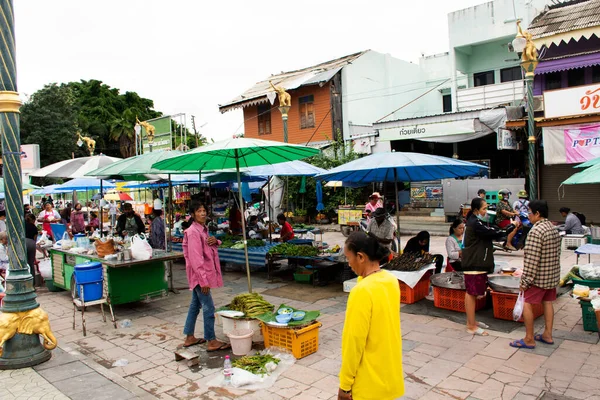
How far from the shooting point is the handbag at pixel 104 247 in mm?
7816

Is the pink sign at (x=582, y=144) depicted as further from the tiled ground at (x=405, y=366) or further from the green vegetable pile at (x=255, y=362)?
the green vegetable pile at (x=255, y=362)

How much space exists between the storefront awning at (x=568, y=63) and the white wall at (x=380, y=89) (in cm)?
827

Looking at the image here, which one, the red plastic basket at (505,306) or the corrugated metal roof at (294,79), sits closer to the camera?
the red plastic basket at (505,306)

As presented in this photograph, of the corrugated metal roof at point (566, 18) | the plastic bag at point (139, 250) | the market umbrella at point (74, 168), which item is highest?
the corrugated metal roof at point (566, 18)

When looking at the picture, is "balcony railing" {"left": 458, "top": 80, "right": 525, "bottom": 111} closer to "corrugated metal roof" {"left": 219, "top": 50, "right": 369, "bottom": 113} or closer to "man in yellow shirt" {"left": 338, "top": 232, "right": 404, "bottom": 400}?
"corrugated metal roof" {"left": 219, "top": 50, "right": 369, "bottom": 113}

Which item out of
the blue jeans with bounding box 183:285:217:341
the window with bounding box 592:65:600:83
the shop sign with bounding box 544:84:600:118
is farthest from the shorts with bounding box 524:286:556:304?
the window with bounding box 592:65:600:83

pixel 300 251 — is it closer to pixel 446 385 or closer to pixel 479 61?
pixel 446 385

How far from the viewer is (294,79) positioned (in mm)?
23844

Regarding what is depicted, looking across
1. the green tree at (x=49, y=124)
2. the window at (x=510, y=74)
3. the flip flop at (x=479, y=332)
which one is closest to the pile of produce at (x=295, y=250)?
the flip flop at (x=479, y=332)

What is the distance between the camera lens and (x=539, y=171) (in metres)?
16.7

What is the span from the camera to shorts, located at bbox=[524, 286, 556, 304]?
512 cm

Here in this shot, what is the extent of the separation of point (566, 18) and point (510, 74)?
3639 mm

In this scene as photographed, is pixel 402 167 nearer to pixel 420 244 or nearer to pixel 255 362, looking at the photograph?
pixel 420 244

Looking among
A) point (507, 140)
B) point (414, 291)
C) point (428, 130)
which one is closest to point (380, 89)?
point (428, 130)
